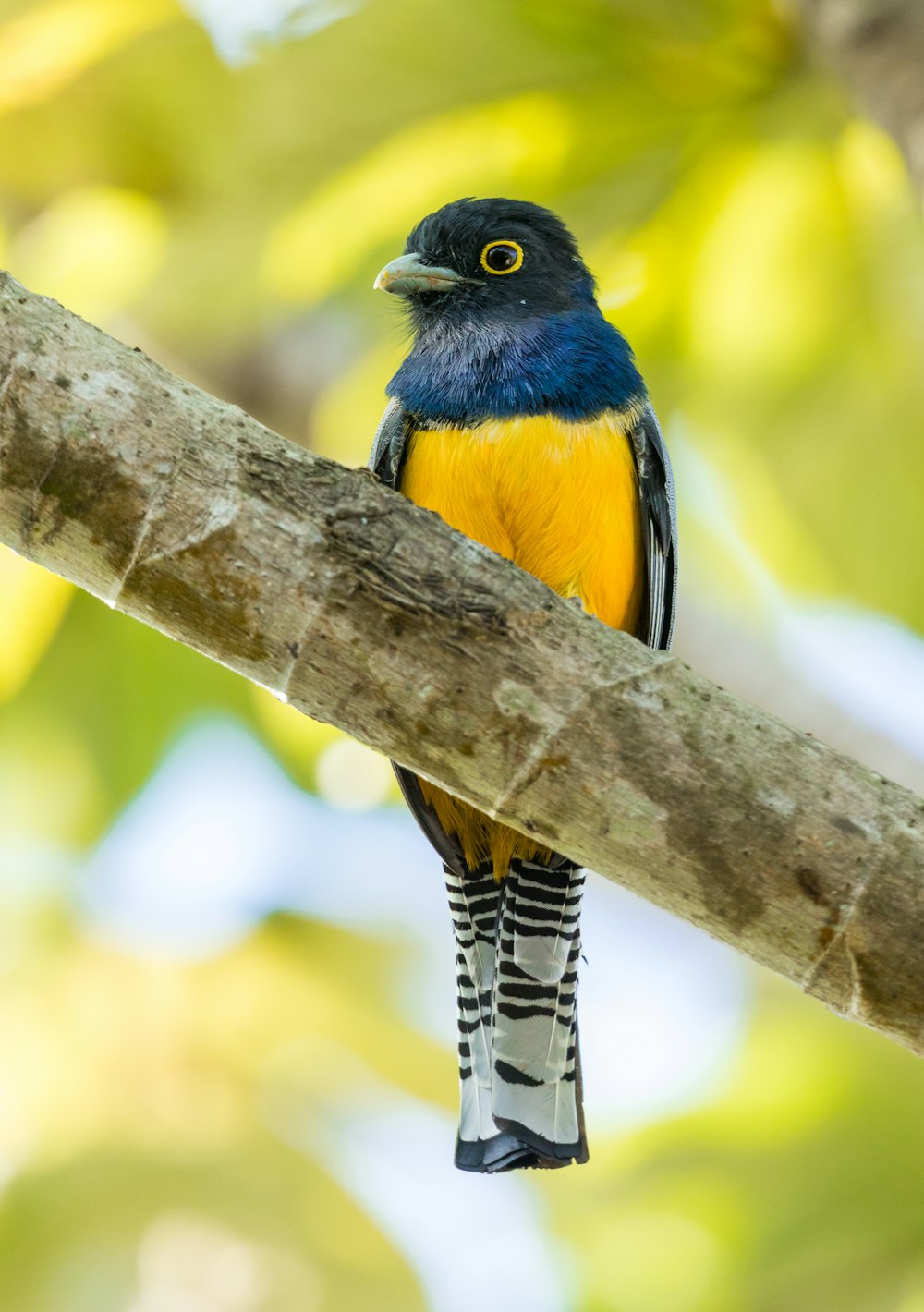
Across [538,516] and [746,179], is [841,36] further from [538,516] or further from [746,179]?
[538,516]

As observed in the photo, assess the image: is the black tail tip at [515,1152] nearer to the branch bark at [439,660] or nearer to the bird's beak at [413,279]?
the branch bark at [439,660]

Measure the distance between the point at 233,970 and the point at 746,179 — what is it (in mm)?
4124

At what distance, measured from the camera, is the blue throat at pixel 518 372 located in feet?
13.0

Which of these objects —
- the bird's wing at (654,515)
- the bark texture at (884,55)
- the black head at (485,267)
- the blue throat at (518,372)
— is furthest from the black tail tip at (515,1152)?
the bark texture at (884,55)

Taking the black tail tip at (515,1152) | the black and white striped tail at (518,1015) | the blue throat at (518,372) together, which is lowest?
the black tail tip at (515,1152)

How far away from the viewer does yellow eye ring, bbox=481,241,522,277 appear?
4523mm

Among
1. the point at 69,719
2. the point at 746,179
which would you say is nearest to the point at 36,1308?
the point at 69,719

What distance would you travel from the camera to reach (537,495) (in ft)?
12.4

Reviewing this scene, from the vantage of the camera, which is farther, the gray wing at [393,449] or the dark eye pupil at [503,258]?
the dark eye pupil at [503,258]

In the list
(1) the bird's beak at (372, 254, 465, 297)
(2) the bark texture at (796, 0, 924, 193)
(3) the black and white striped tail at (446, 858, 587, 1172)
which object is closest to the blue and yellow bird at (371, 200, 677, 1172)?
(3) the black and white striped tail at (446, 858, 587, 1172)

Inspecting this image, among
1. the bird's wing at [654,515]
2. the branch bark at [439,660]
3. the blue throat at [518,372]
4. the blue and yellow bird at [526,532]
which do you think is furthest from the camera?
the bird's wing at [654,515]

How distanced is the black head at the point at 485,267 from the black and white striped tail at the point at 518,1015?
1789mm

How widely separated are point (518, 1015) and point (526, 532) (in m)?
1.35

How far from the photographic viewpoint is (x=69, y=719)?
621cm
